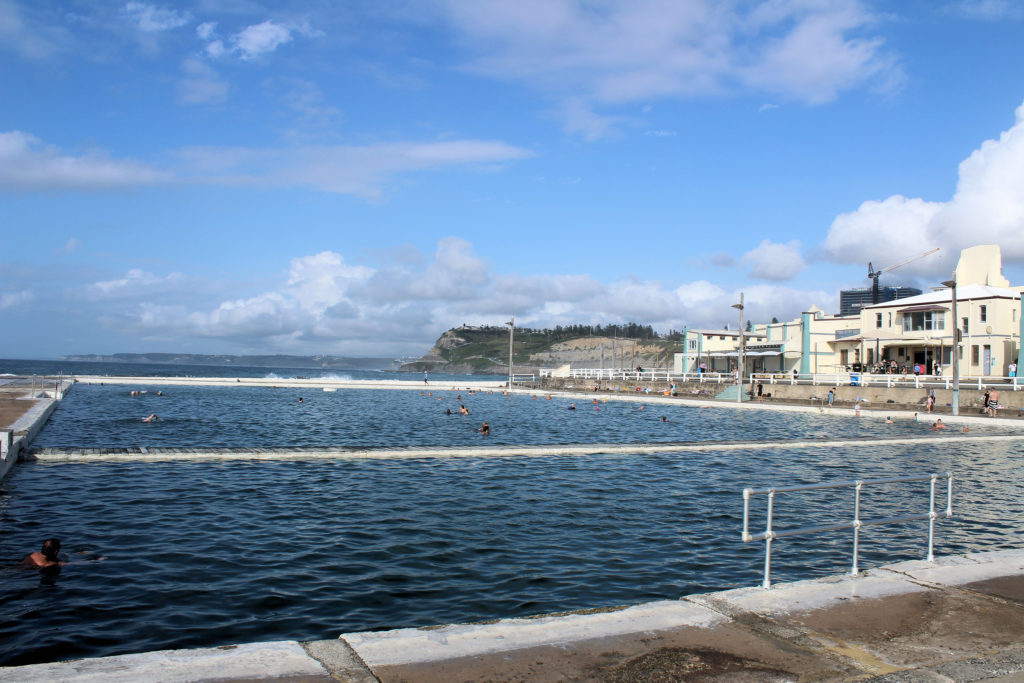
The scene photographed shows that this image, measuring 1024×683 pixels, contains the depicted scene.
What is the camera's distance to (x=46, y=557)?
34.5 feet

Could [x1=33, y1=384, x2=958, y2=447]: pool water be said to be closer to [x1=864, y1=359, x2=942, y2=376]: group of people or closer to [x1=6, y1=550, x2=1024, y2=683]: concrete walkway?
[x1=864, y1=359, x2=942, y2=376]: group of people

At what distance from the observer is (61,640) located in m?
7.88

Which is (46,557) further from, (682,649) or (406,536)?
(682,649)

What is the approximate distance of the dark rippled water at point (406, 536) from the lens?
8.88 metres

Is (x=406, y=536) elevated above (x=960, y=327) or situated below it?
below

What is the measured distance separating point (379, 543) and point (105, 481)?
31.1ft

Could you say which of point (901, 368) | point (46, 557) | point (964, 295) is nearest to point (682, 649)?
point (46, 557)

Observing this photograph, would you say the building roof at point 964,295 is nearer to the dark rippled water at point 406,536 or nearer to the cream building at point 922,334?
the cream building at point 922,334

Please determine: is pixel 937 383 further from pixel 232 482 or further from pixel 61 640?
pixel 61 640

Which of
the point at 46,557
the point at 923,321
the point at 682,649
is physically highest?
the point at 923,321

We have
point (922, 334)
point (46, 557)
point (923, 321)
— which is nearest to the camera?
point (46, 557)

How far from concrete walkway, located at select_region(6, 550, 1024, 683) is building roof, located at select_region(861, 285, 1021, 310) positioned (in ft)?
174

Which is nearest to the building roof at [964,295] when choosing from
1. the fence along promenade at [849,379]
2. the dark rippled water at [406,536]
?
the fence along promenade at [849,379]

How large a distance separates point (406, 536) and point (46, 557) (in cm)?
551
